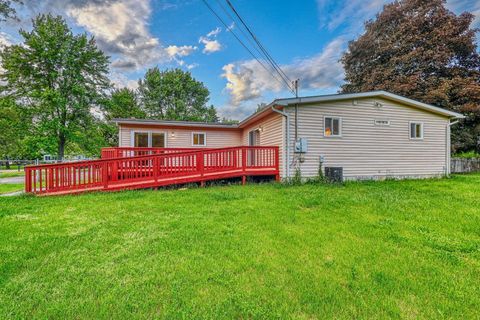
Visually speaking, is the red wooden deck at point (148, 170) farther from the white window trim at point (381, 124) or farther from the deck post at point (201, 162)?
the white window trim at point (381, 124)

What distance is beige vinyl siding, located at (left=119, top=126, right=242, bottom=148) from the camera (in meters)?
11.1

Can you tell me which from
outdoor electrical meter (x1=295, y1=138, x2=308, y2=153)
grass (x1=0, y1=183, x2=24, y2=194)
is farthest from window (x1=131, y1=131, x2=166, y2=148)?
outdoor electrical meter (x1=295, y1=138, x2=308, y2=153)

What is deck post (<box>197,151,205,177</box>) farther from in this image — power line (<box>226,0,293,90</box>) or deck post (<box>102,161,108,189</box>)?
power line (<box>226,0,293,90</box>)

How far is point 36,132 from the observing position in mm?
18406

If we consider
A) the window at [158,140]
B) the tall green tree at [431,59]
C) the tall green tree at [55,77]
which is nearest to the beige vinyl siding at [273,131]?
the window at [158,140]

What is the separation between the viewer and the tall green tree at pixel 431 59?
1540 cm

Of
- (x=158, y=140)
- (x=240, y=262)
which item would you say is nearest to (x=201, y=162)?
(x=158, y=140)

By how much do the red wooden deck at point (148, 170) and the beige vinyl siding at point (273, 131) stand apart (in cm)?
36

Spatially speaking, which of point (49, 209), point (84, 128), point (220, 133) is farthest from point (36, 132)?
point (49, 209)

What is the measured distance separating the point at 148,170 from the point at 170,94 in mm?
24492

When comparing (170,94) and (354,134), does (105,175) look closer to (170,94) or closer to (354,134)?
(354,134)

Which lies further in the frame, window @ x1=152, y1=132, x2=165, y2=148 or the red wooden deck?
window @ x1=152, y1=132, x2=165, y2=148

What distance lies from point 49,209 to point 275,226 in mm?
4740

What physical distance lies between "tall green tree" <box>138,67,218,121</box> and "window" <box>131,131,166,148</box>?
18.0 meters
